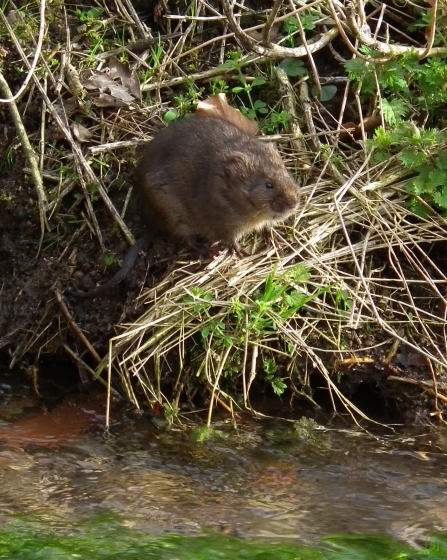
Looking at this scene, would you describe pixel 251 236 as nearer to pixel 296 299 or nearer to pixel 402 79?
pixel 296 299

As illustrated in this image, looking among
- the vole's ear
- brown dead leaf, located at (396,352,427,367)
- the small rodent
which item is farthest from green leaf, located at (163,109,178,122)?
brown dead leaf, located at (396,352,427,367)

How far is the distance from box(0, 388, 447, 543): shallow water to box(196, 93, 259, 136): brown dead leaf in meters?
1.90

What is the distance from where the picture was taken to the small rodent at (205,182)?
5.29m

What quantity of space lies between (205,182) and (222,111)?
2.06 ft

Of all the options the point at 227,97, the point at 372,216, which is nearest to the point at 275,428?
the point at 372,216

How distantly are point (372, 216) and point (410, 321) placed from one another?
669 millimetres

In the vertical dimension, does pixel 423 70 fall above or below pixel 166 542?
above

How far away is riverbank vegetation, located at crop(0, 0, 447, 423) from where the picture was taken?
5.02m

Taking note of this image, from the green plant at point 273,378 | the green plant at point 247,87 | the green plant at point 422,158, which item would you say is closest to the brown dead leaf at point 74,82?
the green plant at point 247,87

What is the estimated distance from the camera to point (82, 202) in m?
5.55

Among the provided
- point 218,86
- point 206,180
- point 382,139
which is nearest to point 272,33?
point 218,86

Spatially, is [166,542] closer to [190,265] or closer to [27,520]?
[27,520]

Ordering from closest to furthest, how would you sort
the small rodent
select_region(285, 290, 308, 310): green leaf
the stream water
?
the stream water
select_region(285, 290, 308, 310): green leaf
the small rodent

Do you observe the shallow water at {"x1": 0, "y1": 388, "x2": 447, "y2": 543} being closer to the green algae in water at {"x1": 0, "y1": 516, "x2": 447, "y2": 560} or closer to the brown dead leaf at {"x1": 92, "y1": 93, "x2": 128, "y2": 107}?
the green algae in water at {"x1": 0, "y1": 516, "x2": 447, "y2": 560}
